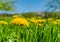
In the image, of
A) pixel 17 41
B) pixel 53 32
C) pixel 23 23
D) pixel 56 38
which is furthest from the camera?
pixel 23 23

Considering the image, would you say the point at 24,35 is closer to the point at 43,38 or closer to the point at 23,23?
the point at 43,38

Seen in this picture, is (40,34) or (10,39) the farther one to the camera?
(40,34)

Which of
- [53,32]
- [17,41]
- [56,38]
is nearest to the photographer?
[17,41]

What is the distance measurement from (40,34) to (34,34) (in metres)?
0.06

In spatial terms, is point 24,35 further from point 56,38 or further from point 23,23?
point 23,23

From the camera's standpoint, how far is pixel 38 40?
1.92 meters

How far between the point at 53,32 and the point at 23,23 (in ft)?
3.94

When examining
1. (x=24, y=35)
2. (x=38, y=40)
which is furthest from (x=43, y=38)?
(x=24, y=35)

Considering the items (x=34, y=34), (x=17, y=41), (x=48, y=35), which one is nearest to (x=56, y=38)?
(x=48, y=35)

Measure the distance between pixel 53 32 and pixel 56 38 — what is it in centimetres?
14

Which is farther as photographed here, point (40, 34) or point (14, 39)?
point (40, 34)

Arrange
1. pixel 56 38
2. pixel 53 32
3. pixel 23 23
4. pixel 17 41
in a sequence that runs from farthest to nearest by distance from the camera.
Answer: pixel 23 23 → pixel 53 32 → pixel 56 38 → pixel 17 41

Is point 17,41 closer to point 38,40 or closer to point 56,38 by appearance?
point 38,40

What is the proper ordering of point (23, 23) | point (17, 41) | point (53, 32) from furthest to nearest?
point (23, 23)
point (53, 32)
point (17, 41)
